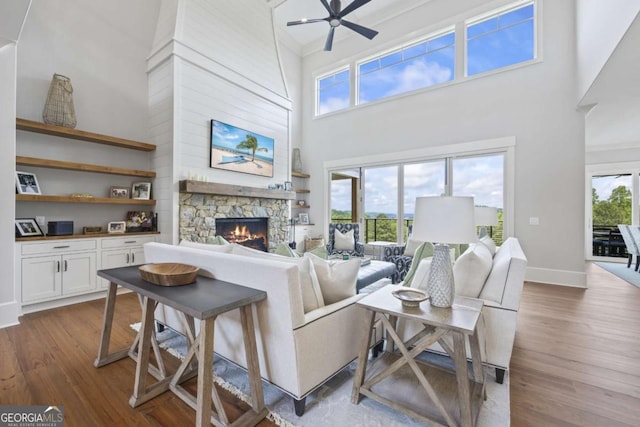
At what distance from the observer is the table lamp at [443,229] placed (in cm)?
150

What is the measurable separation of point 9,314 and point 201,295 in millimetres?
2825

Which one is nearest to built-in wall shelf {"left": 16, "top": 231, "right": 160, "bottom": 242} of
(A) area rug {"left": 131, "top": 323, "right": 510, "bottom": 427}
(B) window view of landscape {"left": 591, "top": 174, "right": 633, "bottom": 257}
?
(A) area rug {"left": 131, "top": 323, "right": 510, "bottom": 427}

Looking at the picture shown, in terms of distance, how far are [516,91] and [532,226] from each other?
223 cm

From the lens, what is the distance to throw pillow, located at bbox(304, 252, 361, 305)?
1866 mm

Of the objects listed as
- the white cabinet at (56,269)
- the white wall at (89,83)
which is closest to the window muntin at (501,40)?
the white wall at (89,83)

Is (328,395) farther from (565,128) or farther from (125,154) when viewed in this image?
(565,128)

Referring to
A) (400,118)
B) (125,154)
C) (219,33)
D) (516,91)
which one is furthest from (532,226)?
(125,154)

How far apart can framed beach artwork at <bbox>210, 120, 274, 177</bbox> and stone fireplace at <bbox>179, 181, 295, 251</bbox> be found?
448 millimetres

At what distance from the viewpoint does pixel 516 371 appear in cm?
201

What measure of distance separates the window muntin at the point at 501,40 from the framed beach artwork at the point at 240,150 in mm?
4045

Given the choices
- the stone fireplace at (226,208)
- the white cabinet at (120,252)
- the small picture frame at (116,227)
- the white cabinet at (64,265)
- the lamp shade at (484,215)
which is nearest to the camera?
the white cabinet at (64,265)

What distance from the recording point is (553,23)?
4422 millimetres

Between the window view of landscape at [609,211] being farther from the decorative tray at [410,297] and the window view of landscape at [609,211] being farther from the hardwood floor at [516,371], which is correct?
the decorative tray at [410,297]

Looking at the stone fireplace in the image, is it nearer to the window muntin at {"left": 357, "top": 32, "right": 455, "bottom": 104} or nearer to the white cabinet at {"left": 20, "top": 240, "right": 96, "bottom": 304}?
the white cabinet at {"left": 20, "top": 240, "right": 96, "bottom": 304}
